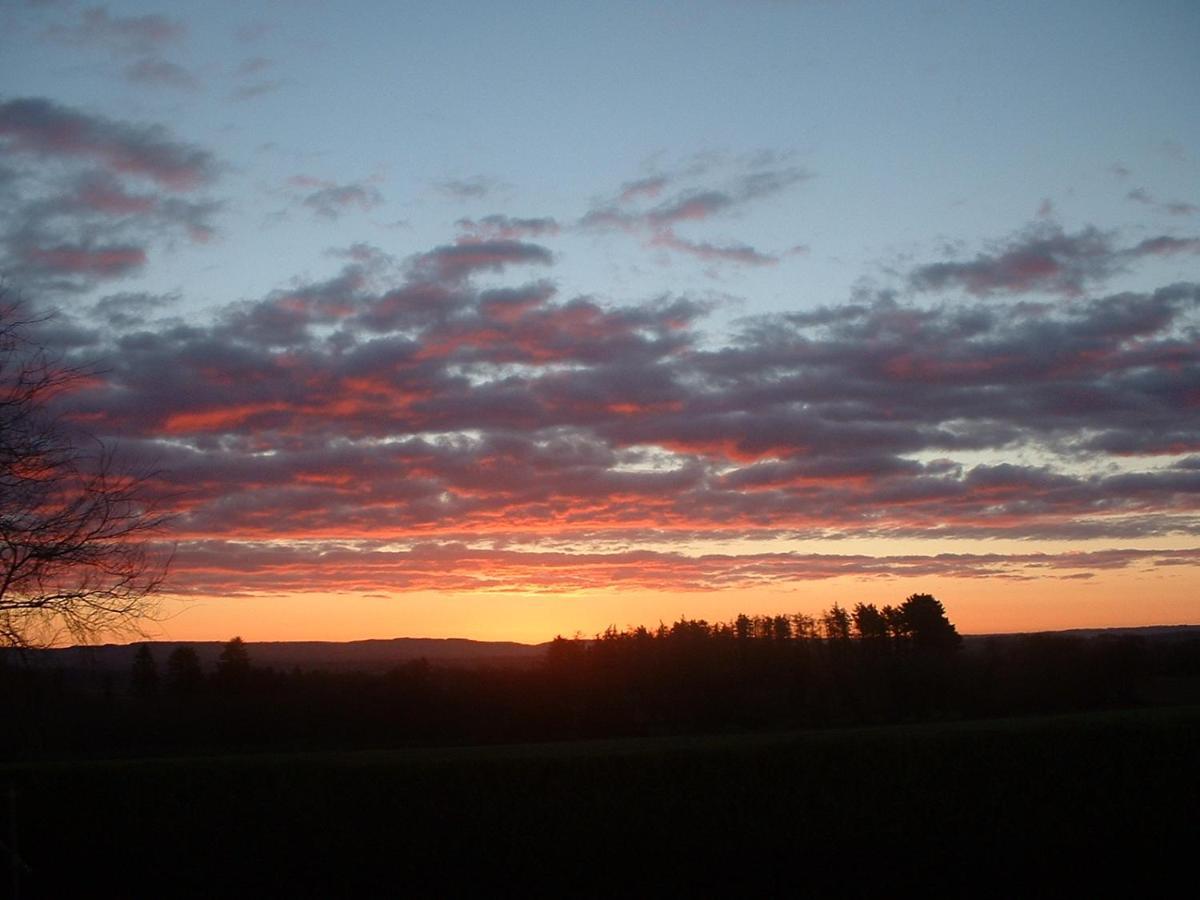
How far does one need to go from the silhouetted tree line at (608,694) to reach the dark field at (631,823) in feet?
29.6

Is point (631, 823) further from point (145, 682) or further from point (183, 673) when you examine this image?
point (183, 673)

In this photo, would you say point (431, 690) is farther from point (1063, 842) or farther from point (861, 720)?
point (1063, 842)

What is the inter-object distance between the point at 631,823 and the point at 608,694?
21.4 m

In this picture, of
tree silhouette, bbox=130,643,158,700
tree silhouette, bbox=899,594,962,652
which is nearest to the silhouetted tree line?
tree silhouette, bbox=130,643,158,700

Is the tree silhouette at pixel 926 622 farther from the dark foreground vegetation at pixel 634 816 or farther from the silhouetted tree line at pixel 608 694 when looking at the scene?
the dark foreground vegetation at pixel 634 816

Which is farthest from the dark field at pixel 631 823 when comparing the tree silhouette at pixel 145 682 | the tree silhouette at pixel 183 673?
the tree silhouette at pixel 183 673

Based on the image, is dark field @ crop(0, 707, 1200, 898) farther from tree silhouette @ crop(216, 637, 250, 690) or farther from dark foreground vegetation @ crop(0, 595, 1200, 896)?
tree silhouette @ crop(216, 637, 250, 690)

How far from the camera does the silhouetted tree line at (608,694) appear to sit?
2717cm

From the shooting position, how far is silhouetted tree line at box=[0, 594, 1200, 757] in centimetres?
2717

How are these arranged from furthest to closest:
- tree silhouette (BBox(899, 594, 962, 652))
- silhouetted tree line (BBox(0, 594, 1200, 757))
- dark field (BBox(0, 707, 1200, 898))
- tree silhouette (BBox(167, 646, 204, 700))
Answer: tree silhouette (BBox(899, 594, 962, 652)), tree silhouette (BBox(167, 646, 204, 700)), silhouetted tree line (BBox(0, 594, 1200, 757)), dark field (BBox(0, 707, 1200, 898))

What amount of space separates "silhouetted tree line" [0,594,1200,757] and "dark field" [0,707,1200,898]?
902 centimetres

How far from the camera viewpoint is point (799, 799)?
13.4 m

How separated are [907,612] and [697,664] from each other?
1865 cm

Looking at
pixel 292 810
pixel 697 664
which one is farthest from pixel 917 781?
pixel 697 664
